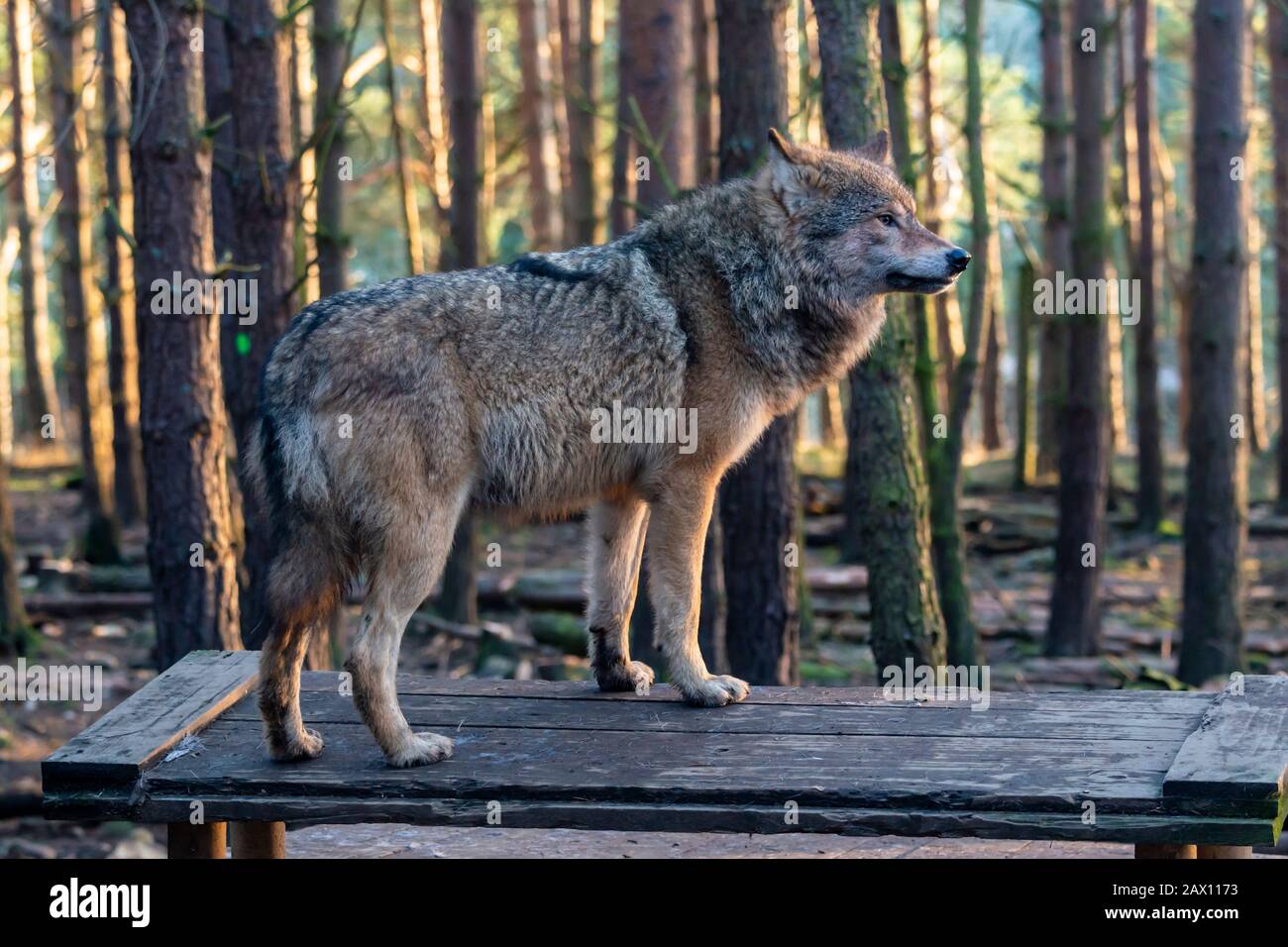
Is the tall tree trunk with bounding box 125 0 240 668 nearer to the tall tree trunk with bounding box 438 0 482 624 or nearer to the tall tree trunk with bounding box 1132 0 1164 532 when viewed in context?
the tall tree trunk with bounding box 438 0 482 624

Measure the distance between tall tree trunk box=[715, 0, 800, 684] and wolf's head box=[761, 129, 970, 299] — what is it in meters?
3.01

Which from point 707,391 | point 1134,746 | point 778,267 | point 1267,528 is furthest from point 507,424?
point 1267,528

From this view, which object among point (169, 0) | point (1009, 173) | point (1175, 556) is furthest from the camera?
point (1009, 173)

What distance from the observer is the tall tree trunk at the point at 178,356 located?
319 inches

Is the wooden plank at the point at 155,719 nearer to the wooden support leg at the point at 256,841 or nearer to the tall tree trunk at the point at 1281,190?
the wooden support leg at the point at 256,841

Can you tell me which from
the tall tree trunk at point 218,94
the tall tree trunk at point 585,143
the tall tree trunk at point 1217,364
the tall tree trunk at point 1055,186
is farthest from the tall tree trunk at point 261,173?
the tall tree trunk at point 1055,186

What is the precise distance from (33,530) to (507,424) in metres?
15.4

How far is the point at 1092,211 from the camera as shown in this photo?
1406cm

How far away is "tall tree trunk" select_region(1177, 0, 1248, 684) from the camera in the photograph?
11.7 metres

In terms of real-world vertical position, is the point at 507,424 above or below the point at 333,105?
below

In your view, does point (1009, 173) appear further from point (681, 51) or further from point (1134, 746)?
point (1134, 746)

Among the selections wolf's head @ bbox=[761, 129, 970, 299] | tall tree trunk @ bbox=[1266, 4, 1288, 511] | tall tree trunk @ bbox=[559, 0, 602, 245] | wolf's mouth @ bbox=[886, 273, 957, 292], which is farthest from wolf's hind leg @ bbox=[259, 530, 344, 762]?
tall tree trunk @ bbox=[1266, 4, 1288, 511]

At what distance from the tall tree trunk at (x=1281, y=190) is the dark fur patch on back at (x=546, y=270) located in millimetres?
15050

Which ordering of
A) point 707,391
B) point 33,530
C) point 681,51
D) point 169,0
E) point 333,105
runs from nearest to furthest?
point 707,391 < point 169,0 < point 333,105 < point 681,51 < point 33,530
